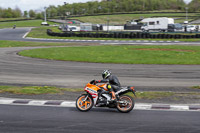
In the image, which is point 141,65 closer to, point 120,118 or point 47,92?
Result: point 47,92

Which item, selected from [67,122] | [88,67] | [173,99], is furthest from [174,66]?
[67,122]

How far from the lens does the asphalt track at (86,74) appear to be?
15.3m

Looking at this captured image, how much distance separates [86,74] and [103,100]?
8701 mm

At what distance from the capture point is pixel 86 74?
1792cm

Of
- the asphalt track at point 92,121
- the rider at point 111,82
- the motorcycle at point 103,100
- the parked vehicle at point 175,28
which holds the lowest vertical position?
the asphalt track at point 92,121

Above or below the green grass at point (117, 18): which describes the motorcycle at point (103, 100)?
below

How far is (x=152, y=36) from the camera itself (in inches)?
1928

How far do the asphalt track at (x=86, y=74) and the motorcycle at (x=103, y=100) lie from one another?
523cm

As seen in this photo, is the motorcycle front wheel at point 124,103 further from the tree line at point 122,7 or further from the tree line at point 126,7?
the tree line at point 126,7

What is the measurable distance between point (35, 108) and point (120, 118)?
2877 millimetres

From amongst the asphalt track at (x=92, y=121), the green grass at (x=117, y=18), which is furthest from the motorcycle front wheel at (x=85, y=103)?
the green grass at (x=117, y=18)

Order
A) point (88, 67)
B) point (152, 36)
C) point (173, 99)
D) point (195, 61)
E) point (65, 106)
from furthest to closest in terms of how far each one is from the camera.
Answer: point (152, 36) < point (195, 61) < point (88, 67) < point (173, 99) < point (65, 106)

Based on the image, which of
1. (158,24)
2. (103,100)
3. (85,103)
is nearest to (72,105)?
(85,103)

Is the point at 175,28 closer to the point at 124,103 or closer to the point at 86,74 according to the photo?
the point at 86,74
